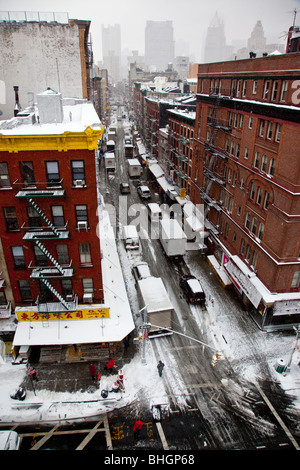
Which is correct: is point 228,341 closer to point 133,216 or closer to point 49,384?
point 49,384

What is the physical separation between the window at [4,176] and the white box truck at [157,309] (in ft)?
47.1

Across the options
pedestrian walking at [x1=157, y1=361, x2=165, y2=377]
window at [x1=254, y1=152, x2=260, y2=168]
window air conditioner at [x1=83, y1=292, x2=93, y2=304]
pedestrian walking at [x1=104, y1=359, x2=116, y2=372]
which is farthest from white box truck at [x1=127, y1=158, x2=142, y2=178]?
pedestrian walking at [x1=157, y1=361, x2=165, y2=377]

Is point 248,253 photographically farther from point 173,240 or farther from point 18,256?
point 18,256

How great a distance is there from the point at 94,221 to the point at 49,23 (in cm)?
2478

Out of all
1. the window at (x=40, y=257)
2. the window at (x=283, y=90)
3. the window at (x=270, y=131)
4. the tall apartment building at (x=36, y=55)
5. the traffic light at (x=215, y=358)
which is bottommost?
the traffic light at (x=215, y=358)

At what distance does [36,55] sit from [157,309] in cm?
2939

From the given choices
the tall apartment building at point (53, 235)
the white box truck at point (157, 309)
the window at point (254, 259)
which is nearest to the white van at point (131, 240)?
the white box truck at point (157, 309)

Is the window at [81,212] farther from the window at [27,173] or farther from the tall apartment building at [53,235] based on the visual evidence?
the window at [27,173]

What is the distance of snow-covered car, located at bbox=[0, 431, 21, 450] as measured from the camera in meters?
18.1

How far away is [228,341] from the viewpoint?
27.5 metres

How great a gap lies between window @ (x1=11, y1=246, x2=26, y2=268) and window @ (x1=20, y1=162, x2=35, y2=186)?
5.13 meters

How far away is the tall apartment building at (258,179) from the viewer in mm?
24078

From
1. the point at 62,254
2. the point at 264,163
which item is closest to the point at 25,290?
the point at 62,254

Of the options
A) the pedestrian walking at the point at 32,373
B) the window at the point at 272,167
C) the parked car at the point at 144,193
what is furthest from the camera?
the parked car at the point at 144,193
